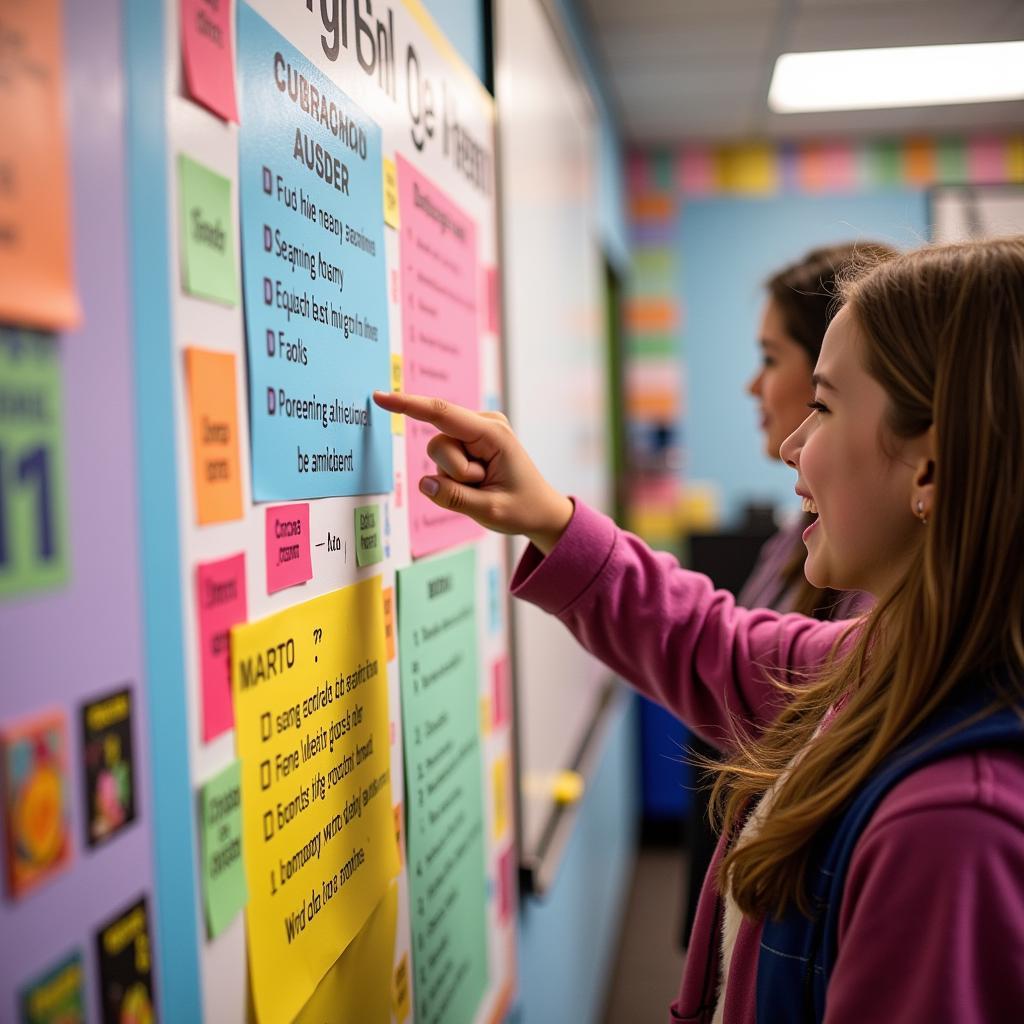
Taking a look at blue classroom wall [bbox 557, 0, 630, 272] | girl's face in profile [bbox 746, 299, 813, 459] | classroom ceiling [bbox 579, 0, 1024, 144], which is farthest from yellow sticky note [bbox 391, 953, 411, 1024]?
classroom ceiling [bbox 579, 0, 1024, 144]

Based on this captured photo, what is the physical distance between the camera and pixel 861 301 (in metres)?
0.83

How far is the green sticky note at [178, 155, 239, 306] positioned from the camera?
594mm

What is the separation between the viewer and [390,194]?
0.96 metres

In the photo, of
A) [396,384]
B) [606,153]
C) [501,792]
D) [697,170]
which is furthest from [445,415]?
[697,170]

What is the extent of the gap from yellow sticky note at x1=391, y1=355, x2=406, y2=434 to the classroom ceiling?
2.14 m

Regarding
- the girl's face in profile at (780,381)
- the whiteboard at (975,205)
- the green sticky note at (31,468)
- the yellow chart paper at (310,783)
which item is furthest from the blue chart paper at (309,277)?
the whiteboard at (975,205)

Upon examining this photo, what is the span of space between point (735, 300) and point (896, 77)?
115 cm

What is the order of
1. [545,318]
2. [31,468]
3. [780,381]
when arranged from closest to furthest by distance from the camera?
[31,468] → [780,381] → [545,318]

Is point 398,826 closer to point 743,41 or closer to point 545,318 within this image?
point 545,318

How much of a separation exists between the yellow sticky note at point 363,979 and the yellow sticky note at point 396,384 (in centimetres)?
43

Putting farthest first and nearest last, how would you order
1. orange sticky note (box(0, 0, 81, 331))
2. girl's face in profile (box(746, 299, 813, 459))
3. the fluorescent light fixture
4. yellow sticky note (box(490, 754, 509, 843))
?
the fluorescent light fixture, girl's face in profile (box(746, 299, 813, 459)), yellow sticky note (box(490, 754, 509, 843)), orange sticky note (box(0, 0, 81, 331))

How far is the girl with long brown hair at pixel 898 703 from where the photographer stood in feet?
2.00

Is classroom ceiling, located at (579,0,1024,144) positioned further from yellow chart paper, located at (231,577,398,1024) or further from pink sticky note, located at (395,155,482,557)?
yellow chart paper, located at (231,577,398,1024)

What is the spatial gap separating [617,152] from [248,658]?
144 inches
